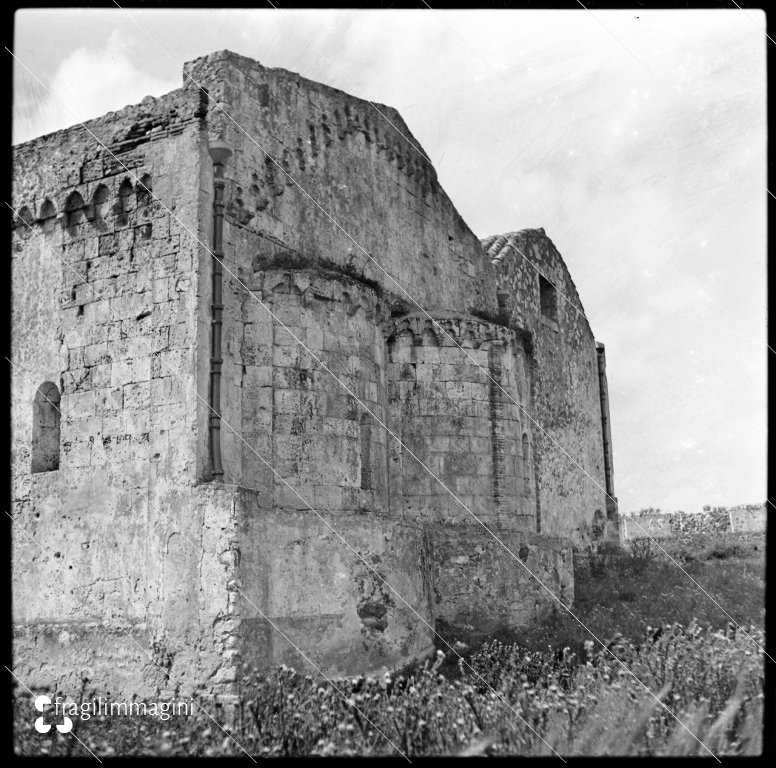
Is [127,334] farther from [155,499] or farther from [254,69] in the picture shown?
[254,69]

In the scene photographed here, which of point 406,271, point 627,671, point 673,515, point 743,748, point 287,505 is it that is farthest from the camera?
point 673,515

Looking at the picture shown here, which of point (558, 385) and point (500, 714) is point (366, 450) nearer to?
point (500, 714)

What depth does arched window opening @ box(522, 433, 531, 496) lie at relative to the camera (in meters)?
13.1

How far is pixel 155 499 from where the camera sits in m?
9.75

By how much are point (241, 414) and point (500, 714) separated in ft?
12.8

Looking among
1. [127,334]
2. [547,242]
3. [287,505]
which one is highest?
[547,242]

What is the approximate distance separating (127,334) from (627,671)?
5863mm

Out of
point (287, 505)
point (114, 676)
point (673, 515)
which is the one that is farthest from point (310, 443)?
point (673, 515)

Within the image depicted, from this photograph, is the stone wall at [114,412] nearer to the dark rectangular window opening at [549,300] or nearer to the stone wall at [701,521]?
the dark rectangular window opening at [549,300]

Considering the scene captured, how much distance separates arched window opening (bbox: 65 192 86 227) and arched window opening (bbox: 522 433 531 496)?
20.2 ft

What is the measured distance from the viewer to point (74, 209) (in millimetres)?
11125

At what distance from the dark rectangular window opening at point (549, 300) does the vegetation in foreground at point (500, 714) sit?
8.39 meters

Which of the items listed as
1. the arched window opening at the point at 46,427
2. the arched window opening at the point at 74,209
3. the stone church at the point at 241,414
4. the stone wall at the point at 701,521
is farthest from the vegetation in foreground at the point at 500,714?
the stone wall at the point at 701,521

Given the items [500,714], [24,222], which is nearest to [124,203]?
[24,222]
